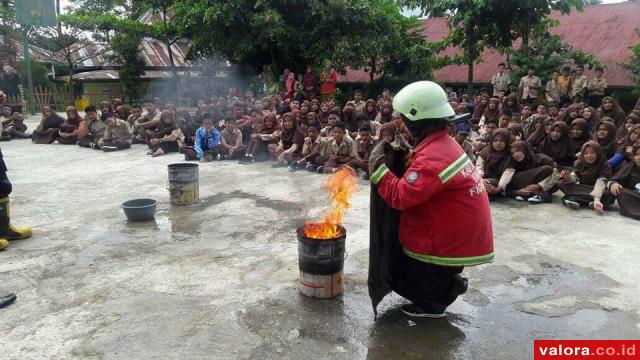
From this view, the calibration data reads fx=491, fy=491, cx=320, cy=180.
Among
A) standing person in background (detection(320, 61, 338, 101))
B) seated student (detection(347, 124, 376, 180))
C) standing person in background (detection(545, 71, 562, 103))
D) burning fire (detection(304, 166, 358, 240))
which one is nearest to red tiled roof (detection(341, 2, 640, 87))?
standing person in background (detection(545, 71, 562, 103))

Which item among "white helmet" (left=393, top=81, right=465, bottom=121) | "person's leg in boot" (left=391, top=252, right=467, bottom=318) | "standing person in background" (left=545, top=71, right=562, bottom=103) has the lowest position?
"person's leg in boot" (left=391, top=252, right=467, bottom=318)

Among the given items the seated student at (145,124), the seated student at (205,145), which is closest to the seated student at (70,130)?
the seated student at (145,124)

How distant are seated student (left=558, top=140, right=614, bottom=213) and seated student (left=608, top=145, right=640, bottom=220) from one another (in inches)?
4.9

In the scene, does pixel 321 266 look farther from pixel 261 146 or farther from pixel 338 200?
pixel 261 146

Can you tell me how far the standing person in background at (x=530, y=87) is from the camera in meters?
13.0

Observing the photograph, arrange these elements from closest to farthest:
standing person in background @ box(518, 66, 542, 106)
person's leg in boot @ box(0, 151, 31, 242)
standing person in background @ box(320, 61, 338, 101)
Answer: person's leg in boot @ box(0, 151, 31, 242)
standing person in background @ box(518, 66, 542, 106)
standing person in background @ box(320, 61, 338, 101)

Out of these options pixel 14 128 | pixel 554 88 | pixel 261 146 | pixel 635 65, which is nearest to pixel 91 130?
pixel 14 128

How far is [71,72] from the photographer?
2172 centimetres

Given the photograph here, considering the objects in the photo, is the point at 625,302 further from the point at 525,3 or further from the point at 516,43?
the point at 516,43

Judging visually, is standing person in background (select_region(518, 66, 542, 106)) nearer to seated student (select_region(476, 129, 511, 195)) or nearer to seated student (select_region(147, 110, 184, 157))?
seated student (select_region(476, 129, 511, 195))

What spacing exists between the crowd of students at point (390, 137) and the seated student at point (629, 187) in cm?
1

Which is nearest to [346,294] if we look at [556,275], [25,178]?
[556,275]

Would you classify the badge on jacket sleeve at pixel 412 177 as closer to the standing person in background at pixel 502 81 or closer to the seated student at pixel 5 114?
the standing person in background at pixel 502 81

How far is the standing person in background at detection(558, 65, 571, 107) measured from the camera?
12766 mm
